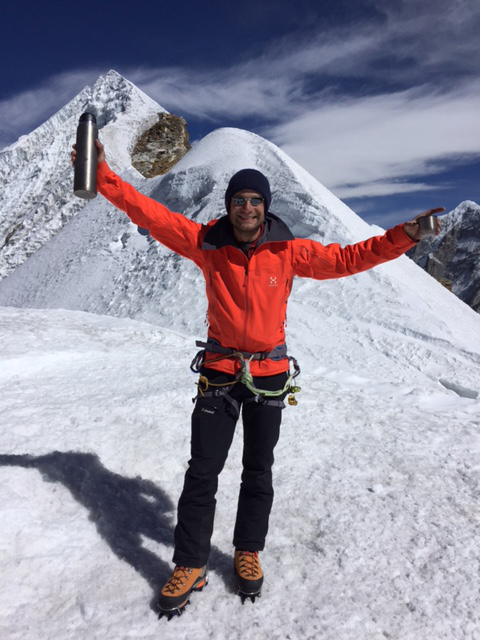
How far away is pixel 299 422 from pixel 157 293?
7423mm

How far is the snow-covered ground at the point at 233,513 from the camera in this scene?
2510mm

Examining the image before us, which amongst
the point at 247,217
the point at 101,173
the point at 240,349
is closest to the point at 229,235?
the point at 247,217

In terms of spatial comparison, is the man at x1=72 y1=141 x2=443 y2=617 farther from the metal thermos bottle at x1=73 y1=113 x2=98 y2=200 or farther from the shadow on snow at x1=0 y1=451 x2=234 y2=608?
the shadow on snow at x1=0 y1=451 x2=234 y2=608

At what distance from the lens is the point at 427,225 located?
111 inches

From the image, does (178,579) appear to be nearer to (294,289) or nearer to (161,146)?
(294,289)

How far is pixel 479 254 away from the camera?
118625mm

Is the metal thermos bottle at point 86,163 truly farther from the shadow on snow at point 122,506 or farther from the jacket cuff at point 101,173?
the shadow on snow at point 122,506

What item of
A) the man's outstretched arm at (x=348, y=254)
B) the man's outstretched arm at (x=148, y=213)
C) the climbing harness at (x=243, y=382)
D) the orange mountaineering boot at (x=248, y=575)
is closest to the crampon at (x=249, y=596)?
the orange mountaineering boot at (x=248, y=575)

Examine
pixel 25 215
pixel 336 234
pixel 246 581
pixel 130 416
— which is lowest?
pixel 246 581

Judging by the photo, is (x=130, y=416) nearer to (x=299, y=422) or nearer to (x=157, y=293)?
(x=299, y=422)

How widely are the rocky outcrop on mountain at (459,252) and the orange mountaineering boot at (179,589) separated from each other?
115 m

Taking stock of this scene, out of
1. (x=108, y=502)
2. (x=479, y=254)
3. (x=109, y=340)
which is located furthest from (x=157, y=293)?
(x=479, y=254)

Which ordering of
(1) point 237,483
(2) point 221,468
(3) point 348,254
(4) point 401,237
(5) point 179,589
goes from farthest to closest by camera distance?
(1) point 237,483 → (3) point 348,254 → (4) point 401,237 → (2) point 221,468 → (5) point 179,589

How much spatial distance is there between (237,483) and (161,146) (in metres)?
34.1
